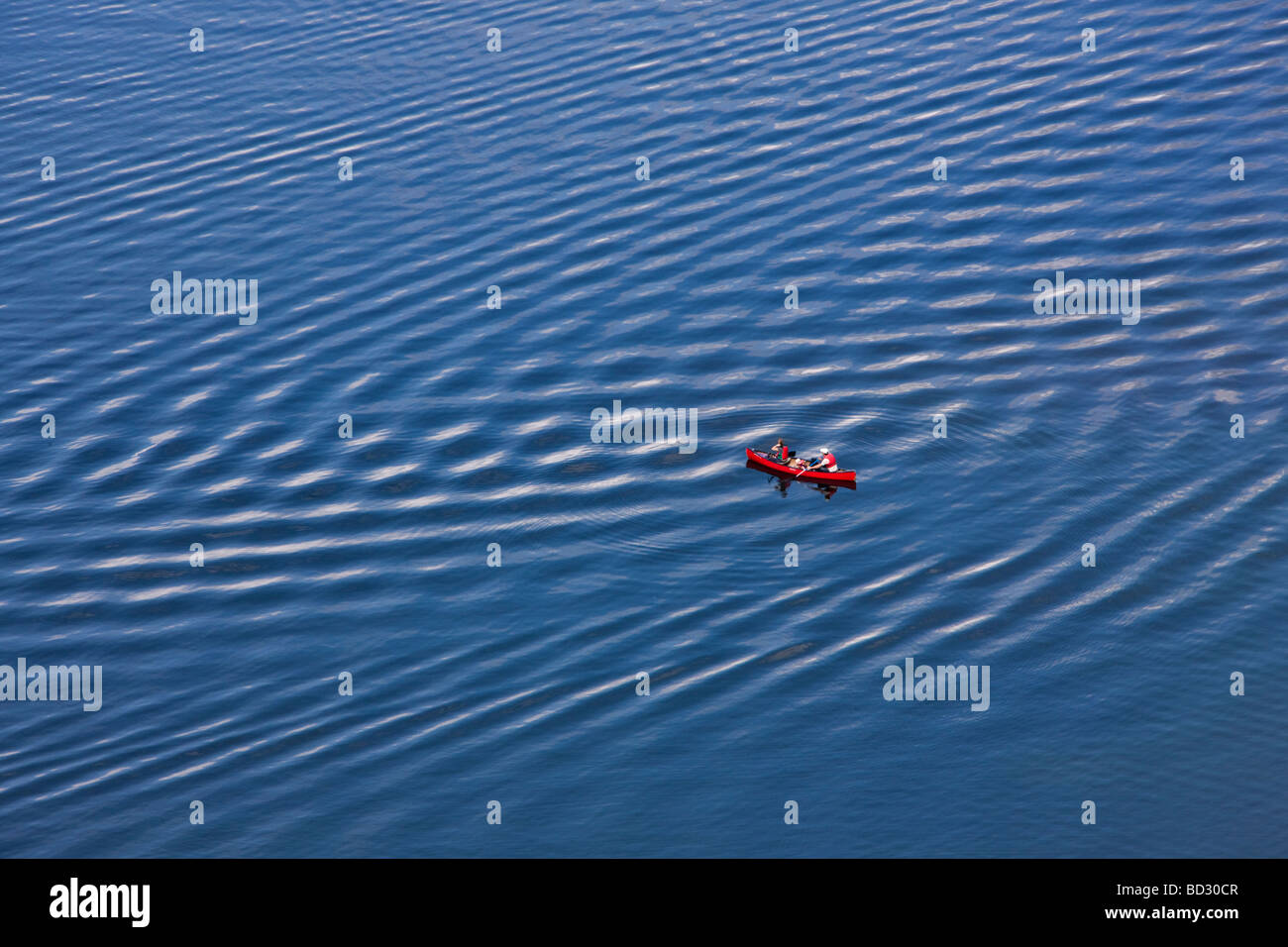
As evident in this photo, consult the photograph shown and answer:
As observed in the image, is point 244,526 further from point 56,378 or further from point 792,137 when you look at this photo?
point 792,137

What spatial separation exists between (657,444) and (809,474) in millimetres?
5086

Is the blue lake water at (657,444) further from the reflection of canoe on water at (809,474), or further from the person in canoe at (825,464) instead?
the person in canoe at (825,464)

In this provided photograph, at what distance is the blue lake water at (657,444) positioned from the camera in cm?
3481

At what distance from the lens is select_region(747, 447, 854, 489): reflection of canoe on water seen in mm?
42062

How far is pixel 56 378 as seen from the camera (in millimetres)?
49625

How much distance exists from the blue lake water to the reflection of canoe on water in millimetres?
378

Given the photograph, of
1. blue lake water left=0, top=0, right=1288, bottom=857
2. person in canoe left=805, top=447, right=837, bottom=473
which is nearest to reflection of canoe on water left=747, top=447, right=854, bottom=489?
person in canoe left=805, top=447, right=837, bottom=473

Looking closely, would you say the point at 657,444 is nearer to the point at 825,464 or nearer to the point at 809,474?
the point at 809,474

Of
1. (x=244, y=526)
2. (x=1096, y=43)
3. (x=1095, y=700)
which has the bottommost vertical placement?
(x=1095, y=700)

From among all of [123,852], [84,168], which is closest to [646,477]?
[123,852]

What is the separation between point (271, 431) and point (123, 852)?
16.2 m

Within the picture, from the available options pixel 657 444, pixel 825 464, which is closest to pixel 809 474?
pixel 825 464

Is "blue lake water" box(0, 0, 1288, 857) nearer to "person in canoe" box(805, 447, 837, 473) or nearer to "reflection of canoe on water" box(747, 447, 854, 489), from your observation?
"reflection of canoe on water" box(747, 447, 854, 489)

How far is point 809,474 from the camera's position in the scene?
42.2 meters
